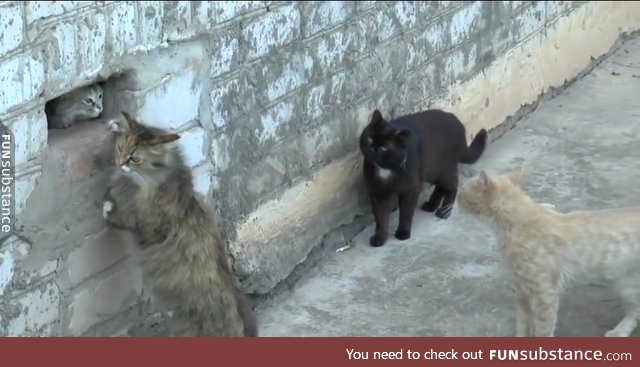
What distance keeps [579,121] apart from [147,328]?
3.61 meters

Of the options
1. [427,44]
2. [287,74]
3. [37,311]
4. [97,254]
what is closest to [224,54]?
[287,74]

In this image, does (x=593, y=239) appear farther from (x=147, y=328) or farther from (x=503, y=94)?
(x=503, y=94)

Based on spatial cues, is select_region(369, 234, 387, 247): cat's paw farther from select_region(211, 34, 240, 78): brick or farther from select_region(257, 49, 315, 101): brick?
select_region(211, 34, 240, 78): brick

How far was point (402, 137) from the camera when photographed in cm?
565

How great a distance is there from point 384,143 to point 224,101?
3.24 ft

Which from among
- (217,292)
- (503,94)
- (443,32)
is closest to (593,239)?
(217,292)

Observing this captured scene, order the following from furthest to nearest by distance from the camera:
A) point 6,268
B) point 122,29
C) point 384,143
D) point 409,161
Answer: point 409,161
point 384,143
point 122,29
point 6,268

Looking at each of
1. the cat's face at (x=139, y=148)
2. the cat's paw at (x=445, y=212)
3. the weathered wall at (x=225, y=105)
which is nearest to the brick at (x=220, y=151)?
the weathered wall at (x=225, y=105)

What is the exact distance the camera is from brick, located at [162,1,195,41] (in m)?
4.62

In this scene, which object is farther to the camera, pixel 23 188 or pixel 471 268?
pixel 471 268

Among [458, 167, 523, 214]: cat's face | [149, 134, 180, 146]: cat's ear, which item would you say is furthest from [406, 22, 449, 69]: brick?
[149, 134, 180, 146]: cat's ear

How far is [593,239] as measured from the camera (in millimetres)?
4480

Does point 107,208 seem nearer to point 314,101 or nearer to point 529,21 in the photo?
point 314,101

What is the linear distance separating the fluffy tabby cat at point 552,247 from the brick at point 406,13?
1.63 metres
